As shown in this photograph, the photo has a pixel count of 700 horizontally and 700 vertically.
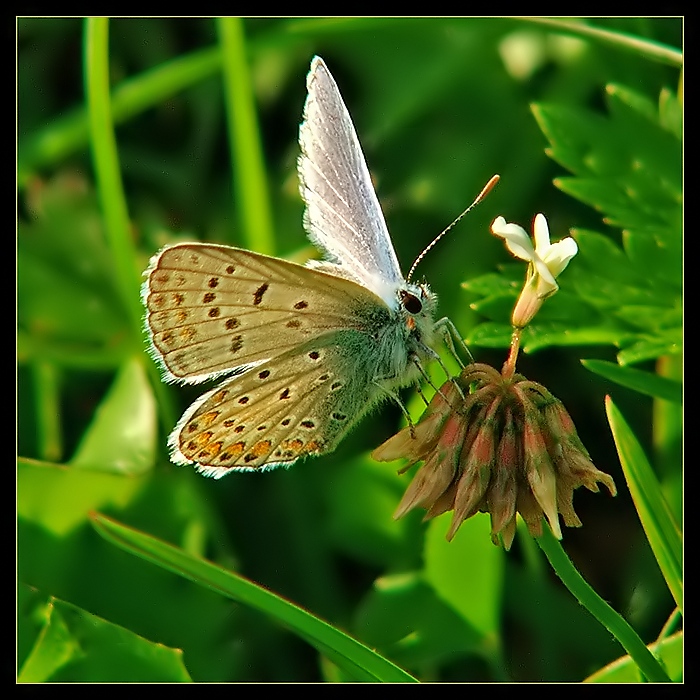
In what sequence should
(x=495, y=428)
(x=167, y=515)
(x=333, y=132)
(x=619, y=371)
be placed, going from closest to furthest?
→ (x=495, y=428)
(x=333, y=132)
(x=619, y=371)
(x=167, y=515)

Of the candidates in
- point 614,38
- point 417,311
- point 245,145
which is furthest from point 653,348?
point 245,145

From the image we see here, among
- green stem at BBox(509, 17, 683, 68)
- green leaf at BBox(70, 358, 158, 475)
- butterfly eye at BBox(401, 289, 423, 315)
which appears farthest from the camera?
green stem at BBox(509, 17, 683, 68)

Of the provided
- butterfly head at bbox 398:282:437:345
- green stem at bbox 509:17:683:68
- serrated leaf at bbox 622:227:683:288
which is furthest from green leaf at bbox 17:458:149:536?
green stem at bbox 509:17:683:68

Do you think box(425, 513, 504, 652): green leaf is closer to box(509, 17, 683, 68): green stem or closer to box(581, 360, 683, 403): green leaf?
box(581, 360, 683, 403): green leaf

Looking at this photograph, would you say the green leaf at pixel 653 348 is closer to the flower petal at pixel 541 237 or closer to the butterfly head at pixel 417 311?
Answer: the butterfly head at pixel 417 311

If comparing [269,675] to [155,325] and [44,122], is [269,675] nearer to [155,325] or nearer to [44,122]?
[155,325]

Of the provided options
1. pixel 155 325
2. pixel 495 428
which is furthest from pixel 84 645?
pixel 495 428
